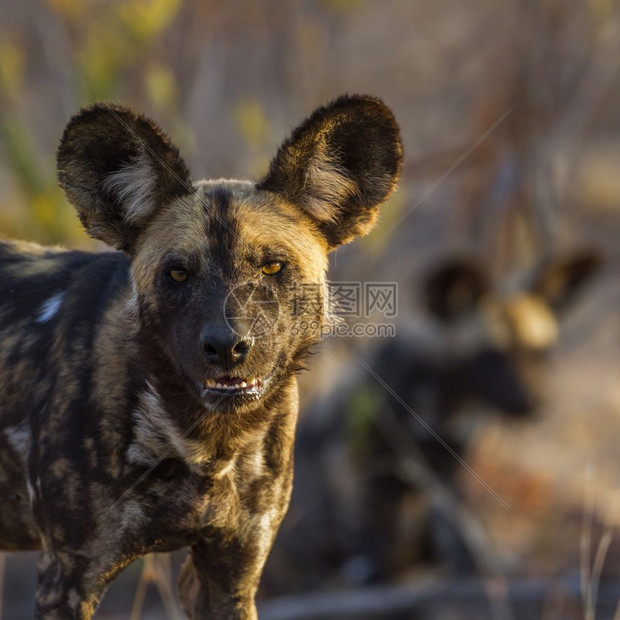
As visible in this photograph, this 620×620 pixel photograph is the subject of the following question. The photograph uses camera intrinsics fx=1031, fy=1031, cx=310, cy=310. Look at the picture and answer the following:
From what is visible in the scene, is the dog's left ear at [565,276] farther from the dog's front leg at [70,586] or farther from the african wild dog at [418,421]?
the dog's front leg at [70,586]

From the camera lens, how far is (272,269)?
196 cm

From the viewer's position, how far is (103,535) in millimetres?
1896

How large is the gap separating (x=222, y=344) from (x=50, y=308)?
0.52m

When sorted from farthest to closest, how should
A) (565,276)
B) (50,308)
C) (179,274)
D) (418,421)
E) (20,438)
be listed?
(565,276) < (418,421) < (50,308) < (20,438) < (179,274)

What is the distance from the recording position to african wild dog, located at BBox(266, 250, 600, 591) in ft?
20.0

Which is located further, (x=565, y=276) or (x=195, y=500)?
(x=565, y=276)

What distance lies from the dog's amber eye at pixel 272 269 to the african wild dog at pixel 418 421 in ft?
13.2

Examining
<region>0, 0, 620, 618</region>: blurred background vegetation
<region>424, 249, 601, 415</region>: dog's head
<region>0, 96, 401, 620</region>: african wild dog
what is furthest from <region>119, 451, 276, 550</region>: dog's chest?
<region>424, 249, 601, 415</region>: dog's head

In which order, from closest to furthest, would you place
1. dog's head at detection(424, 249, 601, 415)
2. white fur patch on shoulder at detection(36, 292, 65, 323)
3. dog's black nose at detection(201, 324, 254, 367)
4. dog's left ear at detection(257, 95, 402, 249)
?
dog's black nose at detection(201, 324, 254, 367)
dog's left ear at detection(257, 95, 402, 249)
white fur patch on shoulder at detection(36, 292, 65, 323)
dog's head at detection(424, 249, 601, 415)

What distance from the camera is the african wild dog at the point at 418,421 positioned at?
6.10 metres

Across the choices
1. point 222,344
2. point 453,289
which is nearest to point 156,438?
point 222,344

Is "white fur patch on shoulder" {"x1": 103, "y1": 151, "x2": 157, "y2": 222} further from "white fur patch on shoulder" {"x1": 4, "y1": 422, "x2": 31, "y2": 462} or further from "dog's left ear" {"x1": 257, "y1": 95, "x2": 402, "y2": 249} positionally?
"white fur patch on shoulder" {"x1": 4, "y1": 422, "x2": 31, "y2": 462}

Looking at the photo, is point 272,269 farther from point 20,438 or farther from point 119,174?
point 20,438

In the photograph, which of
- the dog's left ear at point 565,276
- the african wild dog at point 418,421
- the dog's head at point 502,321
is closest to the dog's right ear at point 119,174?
the african wild dog at point 418,421
